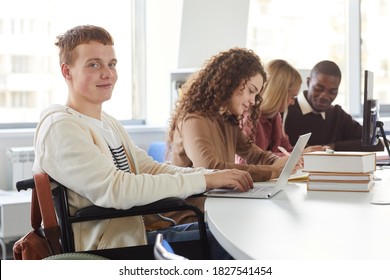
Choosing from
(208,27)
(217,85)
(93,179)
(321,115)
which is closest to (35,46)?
(208,27)

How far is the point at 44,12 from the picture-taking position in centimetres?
496

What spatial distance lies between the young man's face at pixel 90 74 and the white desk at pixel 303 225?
0.52 metres

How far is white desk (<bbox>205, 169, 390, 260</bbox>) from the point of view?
130 cm

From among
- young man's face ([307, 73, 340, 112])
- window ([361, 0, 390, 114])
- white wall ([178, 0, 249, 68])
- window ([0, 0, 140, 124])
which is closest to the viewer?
young man's face ([307, 73, 340, 112])

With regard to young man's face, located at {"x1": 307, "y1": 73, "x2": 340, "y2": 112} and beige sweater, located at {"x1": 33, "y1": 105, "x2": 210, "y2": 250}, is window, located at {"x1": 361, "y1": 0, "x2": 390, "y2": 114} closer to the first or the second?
young man's face, located at {"x1": 307, "y1": 73, "x2": 340, "y2": 112}

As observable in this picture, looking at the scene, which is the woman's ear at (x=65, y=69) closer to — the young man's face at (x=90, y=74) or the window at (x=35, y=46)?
the young man's face at (x=90, y=74)

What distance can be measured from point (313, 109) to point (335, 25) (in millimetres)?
2352

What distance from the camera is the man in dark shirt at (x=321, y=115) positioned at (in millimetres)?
3869

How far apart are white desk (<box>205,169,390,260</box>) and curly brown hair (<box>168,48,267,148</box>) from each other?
2.14 ft

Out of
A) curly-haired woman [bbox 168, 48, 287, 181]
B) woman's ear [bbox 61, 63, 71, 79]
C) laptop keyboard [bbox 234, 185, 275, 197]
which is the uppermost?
woman's ear [bbox 61, 63, 71, 79]

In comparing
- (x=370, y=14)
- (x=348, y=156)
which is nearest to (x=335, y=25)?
(x=370, y=14)

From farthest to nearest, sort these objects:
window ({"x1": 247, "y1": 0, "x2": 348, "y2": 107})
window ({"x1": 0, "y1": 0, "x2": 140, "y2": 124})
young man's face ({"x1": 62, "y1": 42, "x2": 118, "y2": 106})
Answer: window ({"x1": 247, "y1": 0, "x2": 348, "y2": 107})
window ({"x1": 0, "y1": 0, "x2": 140, "y2": 124})
young man's face ({"x1": 62, "y1": 42, "x2": 118, "y2": 106})

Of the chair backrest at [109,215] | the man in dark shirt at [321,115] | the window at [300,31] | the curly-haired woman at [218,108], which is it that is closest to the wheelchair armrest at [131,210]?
the chair backrest at [109,215]

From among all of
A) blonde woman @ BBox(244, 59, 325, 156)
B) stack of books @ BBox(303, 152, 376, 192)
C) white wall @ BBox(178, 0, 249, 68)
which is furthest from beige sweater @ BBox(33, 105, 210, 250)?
white wall @ BBox(178, 0, 249, 68)
